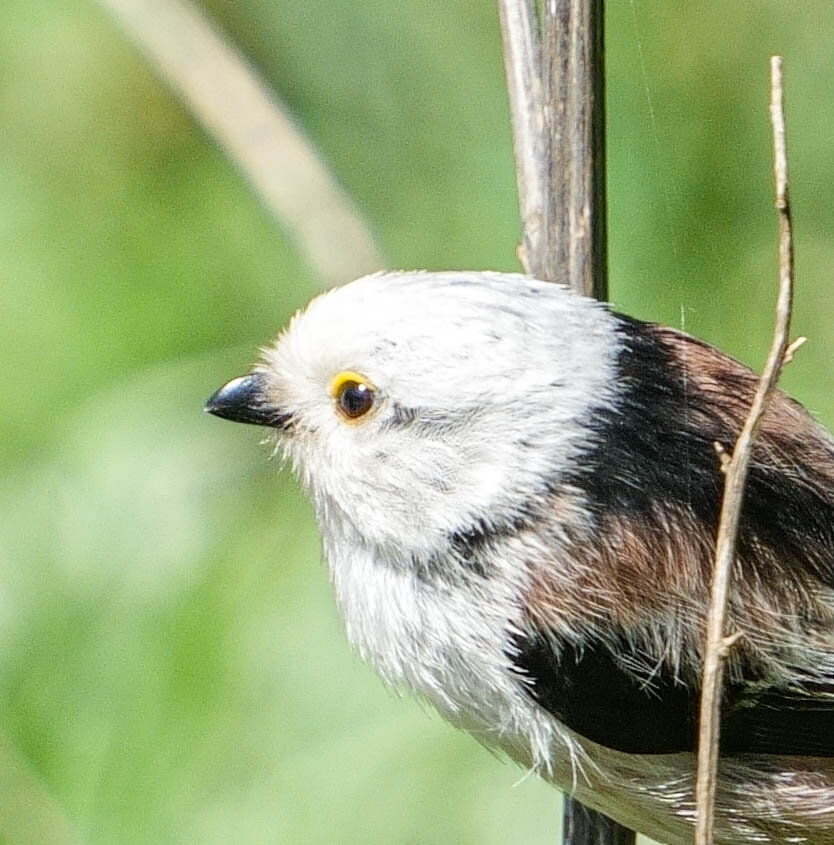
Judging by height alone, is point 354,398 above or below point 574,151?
below

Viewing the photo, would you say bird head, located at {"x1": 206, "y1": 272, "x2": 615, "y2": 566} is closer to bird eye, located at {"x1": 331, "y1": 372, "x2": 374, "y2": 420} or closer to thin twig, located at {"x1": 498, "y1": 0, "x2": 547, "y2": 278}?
bird eye, located at {"x1": 331, "y1": 372, "x2": 374, "y2": 420}

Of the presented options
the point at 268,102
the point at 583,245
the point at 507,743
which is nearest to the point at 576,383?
the point at 583,245

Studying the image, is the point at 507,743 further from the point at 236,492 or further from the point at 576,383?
the point at 236,492

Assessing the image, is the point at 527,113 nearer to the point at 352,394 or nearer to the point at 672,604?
the point at 352,394

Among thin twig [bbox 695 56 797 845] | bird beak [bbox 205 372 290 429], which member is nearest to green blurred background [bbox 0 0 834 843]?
bird beak [bbox 205 372 290 429]

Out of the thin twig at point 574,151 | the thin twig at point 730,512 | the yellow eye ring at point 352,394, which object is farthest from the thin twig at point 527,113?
the thin twig at point 730,512

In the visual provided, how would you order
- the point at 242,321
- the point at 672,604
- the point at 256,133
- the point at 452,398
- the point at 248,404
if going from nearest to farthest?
the point at 672,604 → the point at 452,398 → the point at 248,404 → the point at 256,133 → the point at 242,321

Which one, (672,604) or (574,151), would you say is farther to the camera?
(574,151)

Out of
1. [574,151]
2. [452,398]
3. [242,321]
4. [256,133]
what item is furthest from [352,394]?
[242,321]
